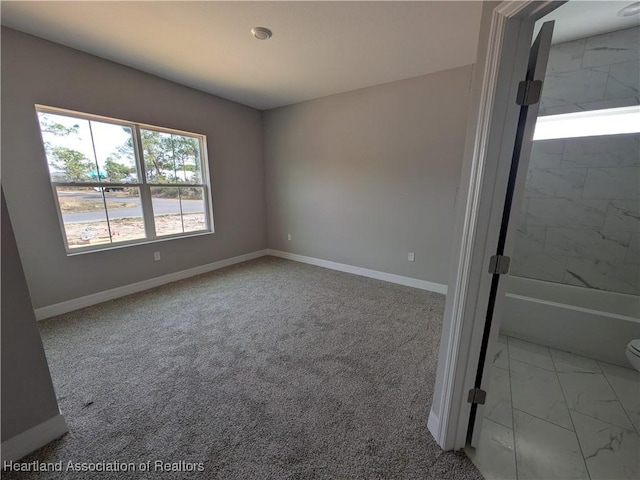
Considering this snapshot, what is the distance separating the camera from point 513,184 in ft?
3.48

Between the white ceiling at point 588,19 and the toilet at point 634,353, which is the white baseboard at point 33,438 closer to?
the toilet at point 634,353

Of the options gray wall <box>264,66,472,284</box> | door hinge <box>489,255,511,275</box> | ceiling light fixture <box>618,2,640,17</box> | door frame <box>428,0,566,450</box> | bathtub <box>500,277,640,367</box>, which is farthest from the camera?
gray wall <box>264,66,472,284</box>

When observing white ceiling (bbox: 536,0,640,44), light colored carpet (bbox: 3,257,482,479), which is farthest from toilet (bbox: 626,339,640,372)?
white ceiling (bbox: 536,0,640,44)

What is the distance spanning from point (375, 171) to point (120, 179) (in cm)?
325

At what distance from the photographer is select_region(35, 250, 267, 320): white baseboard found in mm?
2601

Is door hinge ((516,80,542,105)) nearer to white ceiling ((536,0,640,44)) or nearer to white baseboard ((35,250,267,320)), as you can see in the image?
white ceiling ((536,0,640,44))

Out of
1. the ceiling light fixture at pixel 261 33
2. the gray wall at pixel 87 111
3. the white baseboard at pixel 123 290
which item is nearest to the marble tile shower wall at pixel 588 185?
the ceiling light fixture at pixel 261 33

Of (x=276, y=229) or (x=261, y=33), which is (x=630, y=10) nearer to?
(x=261, y=33)

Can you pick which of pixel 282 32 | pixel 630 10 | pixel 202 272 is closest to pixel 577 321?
pixel 630 10

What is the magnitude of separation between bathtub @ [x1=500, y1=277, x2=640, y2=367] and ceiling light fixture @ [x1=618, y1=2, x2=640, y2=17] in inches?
87.3

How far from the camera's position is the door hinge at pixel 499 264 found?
110cm

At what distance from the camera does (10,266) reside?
1.14 metres

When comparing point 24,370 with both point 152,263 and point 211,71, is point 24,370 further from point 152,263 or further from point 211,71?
point 211,71

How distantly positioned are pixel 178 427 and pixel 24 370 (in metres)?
0.80
